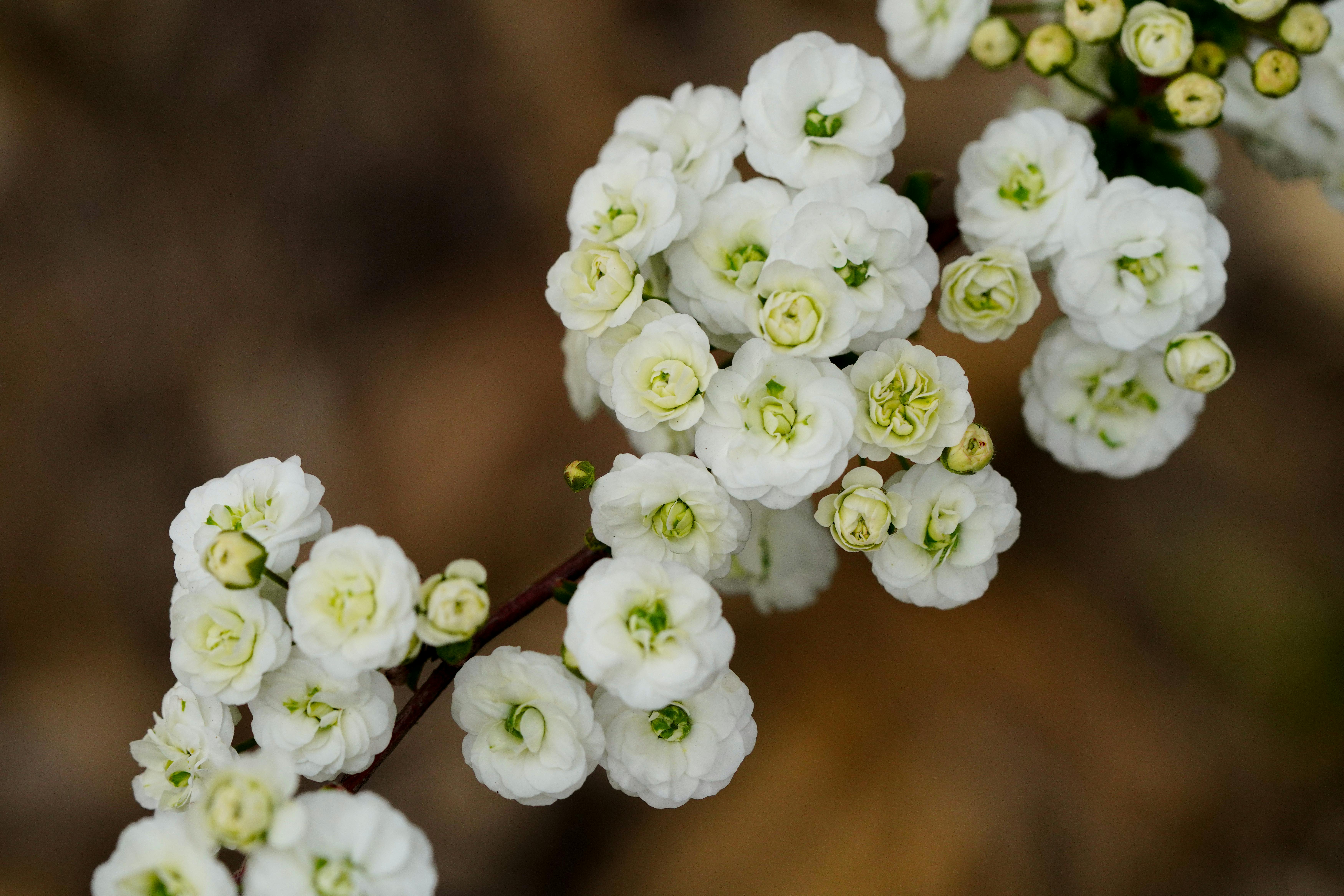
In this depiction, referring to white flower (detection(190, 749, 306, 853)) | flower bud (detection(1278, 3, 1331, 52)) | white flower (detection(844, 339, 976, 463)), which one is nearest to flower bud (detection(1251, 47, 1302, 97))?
flower bud (detection(1278, 3, 1331, 52))

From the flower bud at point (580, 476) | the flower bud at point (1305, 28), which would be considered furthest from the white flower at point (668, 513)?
the flower bud at point (1305, 28)

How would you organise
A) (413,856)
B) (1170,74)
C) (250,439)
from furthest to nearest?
(250,439) → (1170,74) → (413,856)

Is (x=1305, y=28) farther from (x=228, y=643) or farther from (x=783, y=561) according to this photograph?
(x=228, y=643)

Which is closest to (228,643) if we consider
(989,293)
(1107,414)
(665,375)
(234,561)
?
(234,561)

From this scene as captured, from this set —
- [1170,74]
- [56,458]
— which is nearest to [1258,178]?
[1170,74]

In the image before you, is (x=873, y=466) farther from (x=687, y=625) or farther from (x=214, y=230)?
(x=214, y=230)

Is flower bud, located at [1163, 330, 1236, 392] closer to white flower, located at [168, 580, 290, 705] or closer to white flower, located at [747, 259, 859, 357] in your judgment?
white flower, located at [747, 259, 859, 357]

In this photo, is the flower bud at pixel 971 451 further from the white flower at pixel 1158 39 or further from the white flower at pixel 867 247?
the white flower at pixel 1158 39
